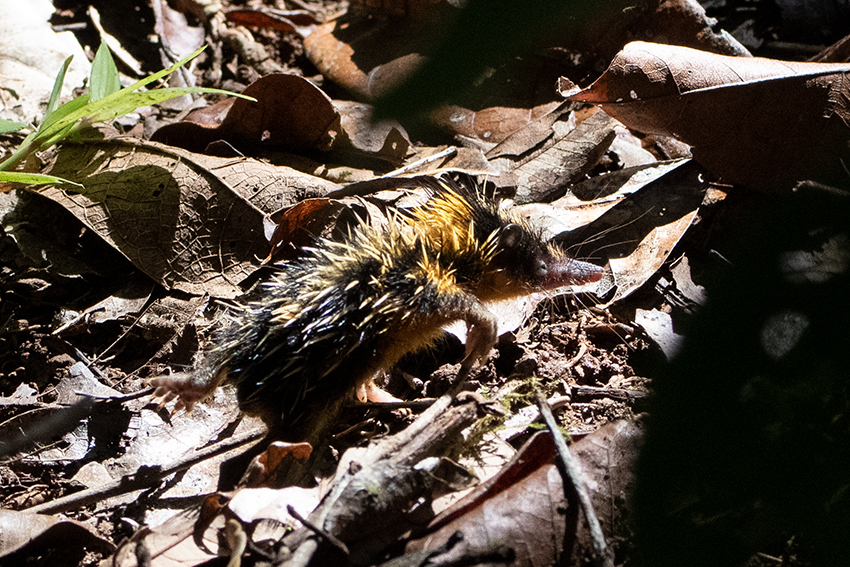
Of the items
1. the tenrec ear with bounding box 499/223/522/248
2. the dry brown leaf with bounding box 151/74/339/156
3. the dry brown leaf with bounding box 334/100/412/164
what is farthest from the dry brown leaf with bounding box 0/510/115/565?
the dry brown leaf with bounding box 334/100/412/164

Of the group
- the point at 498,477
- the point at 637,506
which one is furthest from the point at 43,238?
the point at 637,506

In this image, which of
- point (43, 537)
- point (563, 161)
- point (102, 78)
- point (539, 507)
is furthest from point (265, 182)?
point (539, 507)

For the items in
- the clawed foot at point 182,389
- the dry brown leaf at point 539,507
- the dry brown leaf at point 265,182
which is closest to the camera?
the dry brown leaf at point 539,507

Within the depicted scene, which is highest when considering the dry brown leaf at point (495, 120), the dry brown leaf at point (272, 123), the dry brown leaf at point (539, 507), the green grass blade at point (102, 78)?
the green grass blade at point (102, 78)

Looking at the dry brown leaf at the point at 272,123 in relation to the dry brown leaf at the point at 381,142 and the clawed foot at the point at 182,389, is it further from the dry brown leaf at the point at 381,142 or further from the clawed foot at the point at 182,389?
the clawed foot at the point at 182,389

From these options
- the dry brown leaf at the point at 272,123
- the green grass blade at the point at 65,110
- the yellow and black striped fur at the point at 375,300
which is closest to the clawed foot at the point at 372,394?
the yellow and black striped fur at the point at 375,300

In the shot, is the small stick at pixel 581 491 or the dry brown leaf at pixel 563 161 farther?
the dry brown leaf at pixel 563 161

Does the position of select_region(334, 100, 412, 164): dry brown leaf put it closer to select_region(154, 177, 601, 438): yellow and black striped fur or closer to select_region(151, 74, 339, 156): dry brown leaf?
select_region(151, 74, 339, 156): dry brown leaf
